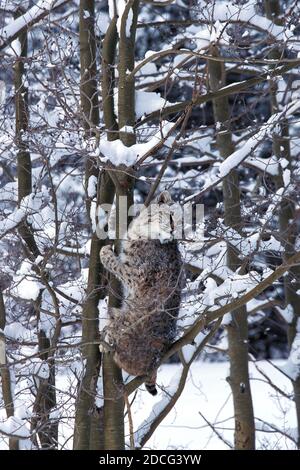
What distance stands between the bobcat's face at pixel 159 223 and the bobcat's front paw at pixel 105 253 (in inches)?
9.2

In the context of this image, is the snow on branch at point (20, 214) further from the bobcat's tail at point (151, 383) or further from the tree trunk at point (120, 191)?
the bobcat's tail at point (151, 383)

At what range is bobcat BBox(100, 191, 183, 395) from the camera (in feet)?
20.9

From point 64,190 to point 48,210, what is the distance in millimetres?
2629

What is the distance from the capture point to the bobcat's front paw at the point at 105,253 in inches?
253

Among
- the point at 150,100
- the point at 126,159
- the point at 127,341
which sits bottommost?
the point at 127,341

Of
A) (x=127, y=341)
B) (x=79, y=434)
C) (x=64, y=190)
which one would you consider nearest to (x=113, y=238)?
(x=127, y=341)

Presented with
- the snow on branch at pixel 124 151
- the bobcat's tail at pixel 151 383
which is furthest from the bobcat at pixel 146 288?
the snow on branch at pixel 124 151

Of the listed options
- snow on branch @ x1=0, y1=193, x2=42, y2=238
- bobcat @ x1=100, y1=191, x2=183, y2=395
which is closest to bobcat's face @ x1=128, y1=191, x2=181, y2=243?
bobcat @ x1=100, y1=191, x2=183, y2=395

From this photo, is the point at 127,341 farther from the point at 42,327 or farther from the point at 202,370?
the point at 202,370

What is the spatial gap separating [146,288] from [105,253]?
1.33 ft

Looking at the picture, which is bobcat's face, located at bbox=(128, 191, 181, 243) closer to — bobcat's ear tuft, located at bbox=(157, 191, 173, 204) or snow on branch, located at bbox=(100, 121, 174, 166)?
bobcat's ear tuft, located at bbox=(157, 191, 173, 204)

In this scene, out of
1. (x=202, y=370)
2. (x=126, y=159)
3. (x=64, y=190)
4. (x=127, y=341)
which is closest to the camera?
(x=126, y=159)

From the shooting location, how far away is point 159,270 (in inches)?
259

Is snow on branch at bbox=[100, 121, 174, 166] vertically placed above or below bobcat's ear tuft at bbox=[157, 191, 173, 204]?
below
